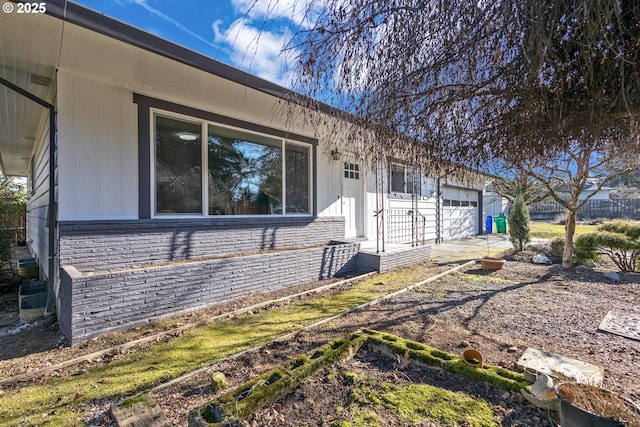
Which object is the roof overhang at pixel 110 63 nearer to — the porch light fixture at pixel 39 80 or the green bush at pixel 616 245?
the porch light fixture at pixel 39 80

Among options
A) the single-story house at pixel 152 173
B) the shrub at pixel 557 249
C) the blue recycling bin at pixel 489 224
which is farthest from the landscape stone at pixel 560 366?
the blue recycling bin at pixel 489 224

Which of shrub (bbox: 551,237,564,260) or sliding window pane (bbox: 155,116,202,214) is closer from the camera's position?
sliding window pane (bbox: 155,116,202,214)

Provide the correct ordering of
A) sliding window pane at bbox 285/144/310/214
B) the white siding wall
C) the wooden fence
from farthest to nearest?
the wooden fence, sliding window pane at bbox 285/144/310/214, the white siding wall

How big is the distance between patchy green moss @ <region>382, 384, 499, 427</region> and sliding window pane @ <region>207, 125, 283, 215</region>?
14.3ft

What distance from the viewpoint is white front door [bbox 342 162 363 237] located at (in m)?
8.11

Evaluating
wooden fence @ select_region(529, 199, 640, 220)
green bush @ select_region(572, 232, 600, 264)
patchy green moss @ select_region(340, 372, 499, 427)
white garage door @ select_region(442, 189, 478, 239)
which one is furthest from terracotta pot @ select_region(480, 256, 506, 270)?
wooden fence @ select_region(529, 199, 640, 220)

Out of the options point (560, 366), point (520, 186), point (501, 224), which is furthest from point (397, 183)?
point (501, 224)

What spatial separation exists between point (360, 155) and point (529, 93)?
1956 millimetres

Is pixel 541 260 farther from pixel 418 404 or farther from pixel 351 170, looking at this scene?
pixel 418 404

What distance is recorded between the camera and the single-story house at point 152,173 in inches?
132

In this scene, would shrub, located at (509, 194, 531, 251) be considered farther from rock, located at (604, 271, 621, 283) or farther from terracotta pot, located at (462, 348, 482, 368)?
terracotta pot, located at (462, 348, 482, 368)

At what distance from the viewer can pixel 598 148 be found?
268 cm

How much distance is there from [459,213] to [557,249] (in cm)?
587

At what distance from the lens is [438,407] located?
79.4 inches
